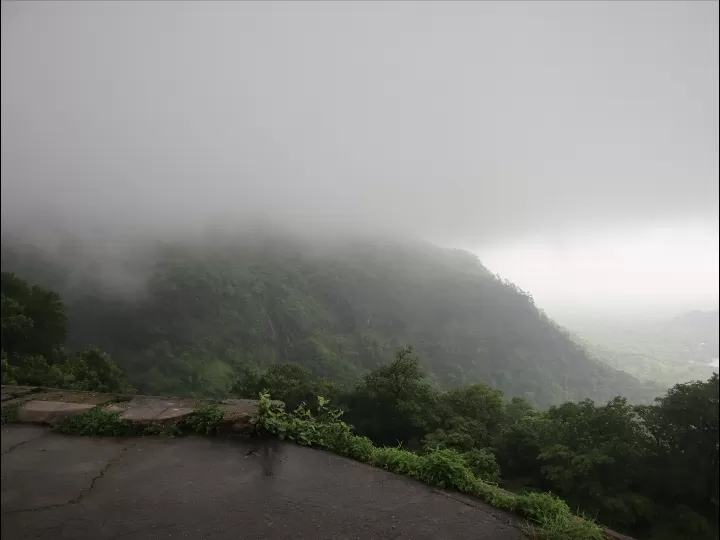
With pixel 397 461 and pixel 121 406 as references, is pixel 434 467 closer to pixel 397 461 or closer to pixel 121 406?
pixel 397 461

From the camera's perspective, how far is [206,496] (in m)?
4.82

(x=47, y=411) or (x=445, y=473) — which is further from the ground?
(x=445, y=473)

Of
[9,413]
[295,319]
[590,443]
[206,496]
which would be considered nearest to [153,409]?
[9,413]

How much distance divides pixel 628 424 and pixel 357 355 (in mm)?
73679

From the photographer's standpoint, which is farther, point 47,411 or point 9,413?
point 47,411

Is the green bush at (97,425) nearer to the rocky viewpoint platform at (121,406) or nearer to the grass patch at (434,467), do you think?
the rocky viewpoint platform at (121,406)

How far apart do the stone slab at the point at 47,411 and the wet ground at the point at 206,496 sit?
19cm

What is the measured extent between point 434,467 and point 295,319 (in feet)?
297

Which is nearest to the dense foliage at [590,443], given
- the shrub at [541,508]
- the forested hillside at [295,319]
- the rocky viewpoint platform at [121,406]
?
the shrub at [541,508]

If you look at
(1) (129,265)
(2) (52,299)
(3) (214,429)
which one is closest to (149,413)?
(3) (214,429)

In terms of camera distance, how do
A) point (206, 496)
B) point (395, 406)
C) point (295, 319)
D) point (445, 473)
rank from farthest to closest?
1. point (295, 319)
2. point (395, 406)
3. point (445, 473)
4. point (206, 496)

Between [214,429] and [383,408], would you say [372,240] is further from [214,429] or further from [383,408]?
[214,429]

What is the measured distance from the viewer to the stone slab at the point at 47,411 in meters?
5.96

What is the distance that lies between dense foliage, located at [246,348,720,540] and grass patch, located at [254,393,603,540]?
12.8 ft
